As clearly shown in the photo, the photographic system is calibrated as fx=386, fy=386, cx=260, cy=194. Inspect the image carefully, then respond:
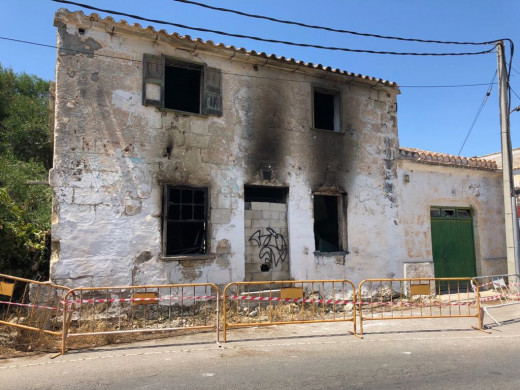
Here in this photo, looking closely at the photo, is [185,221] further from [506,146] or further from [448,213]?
[506,146]

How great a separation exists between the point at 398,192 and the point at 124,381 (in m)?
8.97

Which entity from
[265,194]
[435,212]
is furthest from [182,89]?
[435,212]

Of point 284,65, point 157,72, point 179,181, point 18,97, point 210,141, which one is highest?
point 18,97

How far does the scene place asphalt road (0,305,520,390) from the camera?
4668 mm

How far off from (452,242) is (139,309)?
9641 mm

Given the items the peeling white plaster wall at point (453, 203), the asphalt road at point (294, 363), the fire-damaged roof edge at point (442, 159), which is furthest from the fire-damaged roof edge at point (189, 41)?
the asphalt road at point (294, 363)

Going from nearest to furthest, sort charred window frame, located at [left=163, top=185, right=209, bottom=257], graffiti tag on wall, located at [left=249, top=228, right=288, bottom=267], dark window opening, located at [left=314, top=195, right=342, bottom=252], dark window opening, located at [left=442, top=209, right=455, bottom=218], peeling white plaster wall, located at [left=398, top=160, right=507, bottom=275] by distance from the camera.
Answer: charred window frame, located at [left=163, top=185, right=209, bottom=257] < graffiti tag on wall, located at [left=249, top=228, right=288, bottom=267] < dark window opening, located at [left=314, top=195, right=342, bottom=252] < peeling white plaster wall, located at [left=398, top=160, right=507, bottom=275] < dark window opening, located at [left=442, top=209, right=455, bottom=218]

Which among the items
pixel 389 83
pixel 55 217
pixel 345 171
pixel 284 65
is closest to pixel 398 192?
pixel 345 171

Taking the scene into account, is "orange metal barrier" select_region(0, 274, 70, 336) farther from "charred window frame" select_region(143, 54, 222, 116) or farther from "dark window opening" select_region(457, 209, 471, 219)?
"dark window opening" select_region(457, 209, 471, 219)

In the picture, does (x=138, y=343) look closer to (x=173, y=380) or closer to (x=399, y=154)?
(x=173, y=380)

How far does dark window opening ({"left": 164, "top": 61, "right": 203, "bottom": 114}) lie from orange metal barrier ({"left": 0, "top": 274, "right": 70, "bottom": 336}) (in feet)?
17.6

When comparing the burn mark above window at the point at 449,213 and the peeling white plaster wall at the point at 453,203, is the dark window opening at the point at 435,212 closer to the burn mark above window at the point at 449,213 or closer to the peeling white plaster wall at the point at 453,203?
the burn mark above window at the point at 449,213

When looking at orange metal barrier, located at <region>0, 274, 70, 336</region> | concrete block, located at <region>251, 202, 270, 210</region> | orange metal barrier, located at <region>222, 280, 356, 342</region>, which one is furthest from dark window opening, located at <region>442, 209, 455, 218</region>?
orange metal barrier, located at <region>0, 274, 70, 336</region>

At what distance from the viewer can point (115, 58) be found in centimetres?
827
